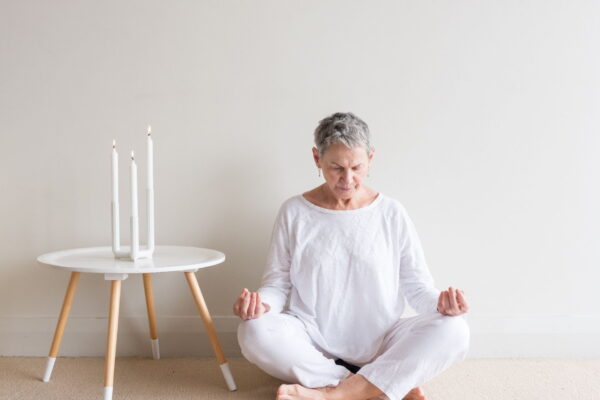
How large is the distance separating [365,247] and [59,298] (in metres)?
1.09

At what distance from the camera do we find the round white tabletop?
5.85 feet

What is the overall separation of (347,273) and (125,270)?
655 mm

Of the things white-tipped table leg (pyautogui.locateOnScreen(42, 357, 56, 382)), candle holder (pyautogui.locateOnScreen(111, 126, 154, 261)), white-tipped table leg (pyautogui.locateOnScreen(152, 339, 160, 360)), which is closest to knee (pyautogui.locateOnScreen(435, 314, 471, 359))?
candle holder (pyautogui.locateOnScreen(111, 126, 154, 261))

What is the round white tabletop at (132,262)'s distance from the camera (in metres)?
1.78

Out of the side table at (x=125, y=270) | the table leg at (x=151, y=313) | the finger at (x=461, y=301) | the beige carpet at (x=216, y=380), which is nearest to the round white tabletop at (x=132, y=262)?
the side table at (x=125, y=270)

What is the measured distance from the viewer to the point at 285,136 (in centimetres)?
227

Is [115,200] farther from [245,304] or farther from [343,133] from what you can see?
[343,133]

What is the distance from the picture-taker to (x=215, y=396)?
6.27 feet

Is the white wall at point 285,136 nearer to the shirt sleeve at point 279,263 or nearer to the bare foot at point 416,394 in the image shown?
the shirt sleeve at point 279,263

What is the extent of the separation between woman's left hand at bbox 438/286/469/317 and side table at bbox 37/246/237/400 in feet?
2.12

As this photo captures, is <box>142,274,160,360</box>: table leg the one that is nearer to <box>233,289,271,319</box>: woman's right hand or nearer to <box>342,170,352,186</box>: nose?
<box>233,289,271,319</box>: woman's right hand

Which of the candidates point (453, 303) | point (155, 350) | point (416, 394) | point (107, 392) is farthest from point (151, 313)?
point (453, 303)

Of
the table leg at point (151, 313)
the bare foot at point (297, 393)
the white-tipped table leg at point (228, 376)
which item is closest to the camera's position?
the bare foot at point (297, 393)

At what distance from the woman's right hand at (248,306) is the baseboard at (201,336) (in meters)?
0.49
